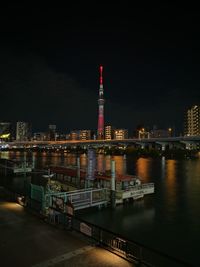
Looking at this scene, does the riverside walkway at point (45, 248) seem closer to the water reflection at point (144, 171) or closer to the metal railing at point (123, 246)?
the metal railing at point (123, 246)

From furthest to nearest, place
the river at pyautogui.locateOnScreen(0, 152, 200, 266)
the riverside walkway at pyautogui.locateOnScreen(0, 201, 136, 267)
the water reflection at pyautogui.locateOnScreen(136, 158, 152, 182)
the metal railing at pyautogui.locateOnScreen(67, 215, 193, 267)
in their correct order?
the water reflection at pyautogui.locateOnScreen(136, 158, 152, 182), the river at pyautogui.locateOnScreen(0, 152, 200, 266), the riverside walkway at pyautogui.locateOnScreen(0, 201, 136, 267), the metal railing at pyautogui.locateOnScreen(67, 215, 193, 267)

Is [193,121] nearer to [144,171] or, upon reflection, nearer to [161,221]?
[144,171]

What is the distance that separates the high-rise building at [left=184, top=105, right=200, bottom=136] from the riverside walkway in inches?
5957

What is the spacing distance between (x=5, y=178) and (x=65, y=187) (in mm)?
19007

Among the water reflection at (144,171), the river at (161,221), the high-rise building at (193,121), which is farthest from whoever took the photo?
the high-rise building at (193,121)

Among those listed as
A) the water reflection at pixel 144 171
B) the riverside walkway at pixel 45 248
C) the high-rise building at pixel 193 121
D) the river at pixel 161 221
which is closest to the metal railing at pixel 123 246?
the riverside walkway at pixel 45 248

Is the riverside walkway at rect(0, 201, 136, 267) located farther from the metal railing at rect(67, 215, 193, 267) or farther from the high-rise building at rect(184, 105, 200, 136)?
Result: the high-rise building at rect(184, 105, 200, 136)

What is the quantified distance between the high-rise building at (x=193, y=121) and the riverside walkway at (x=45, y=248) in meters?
151

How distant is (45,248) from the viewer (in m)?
9.25

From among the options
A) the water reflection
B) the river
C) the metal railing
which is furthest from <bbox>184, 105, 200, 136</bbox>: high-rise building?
the metal railing

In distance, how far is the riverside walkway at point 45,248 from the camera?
26.9 feet

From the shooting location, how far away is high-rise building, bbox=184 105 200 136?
154 metres

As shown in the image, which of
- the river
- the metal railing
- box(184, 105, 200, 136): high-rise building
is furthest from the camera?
box(184, 105, 200, 136): high-rise building

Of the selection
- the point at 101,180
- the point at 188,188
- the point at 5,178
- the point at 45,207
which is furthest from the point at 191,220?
the point at 5,178
